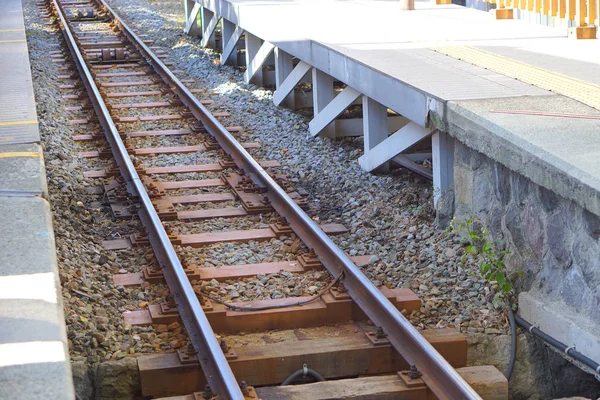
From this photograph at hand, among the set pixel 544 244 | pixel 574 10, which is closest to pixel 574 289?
pixel 544 244

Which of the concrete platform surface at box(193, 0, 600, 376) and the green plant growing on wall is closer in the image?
the concrete platform surface at box(193, 0, 600, 376)

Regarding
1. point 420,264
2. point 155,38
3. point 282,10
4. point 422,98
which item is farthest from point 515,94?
point 155,38

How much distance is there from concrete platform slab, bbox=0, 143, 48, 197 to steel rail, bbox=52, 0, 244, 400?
90 centimetres

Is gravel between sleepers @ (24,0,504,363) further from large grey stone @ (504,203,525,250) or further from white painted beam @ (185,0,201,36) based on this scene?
white painted beam @ (185,0,201,36)

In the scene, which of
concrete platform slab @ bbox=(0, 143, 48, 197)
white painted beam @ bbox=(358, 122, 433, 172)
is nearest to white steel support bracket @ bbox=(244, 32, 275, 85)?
white painted beam @ bbox=(358, 122, 433, 172)

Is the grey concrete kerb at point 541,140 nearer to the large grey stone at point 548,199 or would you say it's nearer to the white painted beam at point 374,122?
the large grey stone at point 548,199

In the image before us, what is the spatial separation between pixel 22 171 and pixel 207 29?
11149mm

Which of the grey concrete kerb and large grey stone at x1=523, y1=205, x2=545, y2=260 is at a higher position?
the grey concrete kerb

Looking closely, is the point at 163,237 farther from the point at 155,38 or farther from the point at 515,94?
the point at 155,38

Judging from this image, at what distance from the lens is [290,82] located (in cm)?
1191

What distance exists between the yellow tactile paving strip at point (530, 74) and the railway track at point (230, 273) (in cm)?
200

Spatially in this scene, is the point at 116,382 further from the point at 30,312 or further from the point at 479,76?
the point at 479,76

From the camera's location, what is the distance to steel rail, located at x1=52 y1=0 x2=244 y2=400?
5.03 metres

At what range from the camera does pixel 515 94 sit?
24.4ft
